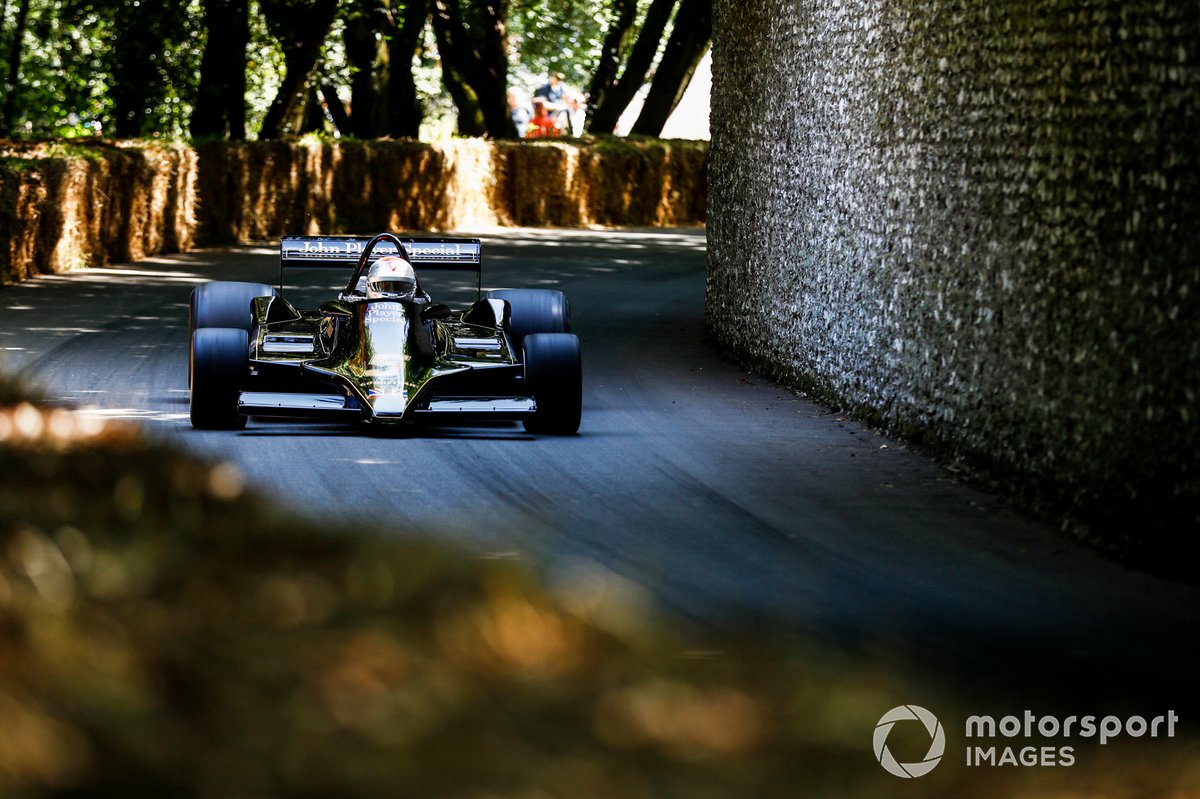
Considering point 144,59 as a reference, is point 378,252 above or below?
below

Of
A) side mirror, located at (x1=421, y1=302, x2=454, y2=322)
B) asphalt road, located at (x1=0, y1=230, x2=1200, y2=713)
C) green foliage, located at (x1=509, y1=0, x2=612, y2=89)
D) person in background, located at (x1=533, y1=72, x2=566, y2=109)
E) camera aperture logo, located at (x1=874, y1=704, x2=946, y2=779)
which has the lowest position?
asphalt road, located at (x1=0, y1=230, x2=1200, y2=713)

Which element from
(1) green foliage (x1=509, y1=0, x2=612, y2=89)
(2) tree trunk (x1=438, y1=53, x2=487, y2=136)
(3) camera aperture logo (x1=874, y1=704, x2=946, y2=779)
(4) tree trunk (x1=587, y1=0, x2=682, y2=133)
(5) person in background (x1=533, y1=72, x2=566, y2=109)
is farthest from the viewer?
(5) person in background (x1=533, y1=72, x2=566, y2=109)

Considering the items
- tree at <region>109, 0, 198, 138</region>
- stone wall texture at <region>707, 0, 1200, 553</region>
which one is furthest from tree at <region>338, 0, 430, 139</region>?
stone wall texture at <region>707, 0, 1200, 553</region>

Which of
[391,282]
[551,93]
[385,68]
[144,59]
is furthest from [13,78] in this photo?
[551,93]

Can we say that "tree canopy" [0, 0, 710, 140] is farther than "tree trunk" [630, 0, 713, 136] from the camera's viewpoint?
No

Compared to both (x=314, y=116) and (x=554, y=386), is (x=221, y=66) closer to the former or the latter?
(x=314, y=116)

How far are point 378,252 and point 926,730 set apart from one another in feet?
28.6

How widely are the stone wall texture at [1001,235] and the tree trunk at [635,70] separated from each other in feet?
63.5

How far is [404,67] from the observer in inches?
1180

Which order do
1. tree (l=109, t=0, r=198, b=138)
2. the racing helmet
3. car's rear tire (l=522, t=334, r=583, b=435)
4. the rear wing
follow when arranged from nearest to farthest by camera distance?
1. car's rear tire (l=522, t=334, r=583, b=435)
2. the racing helmet
3. the rear wing
4. tree (l=109, t=0, r=198, b=138)

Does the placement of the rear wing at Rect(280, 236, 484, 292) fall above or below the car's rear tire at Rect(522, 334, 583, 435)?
above

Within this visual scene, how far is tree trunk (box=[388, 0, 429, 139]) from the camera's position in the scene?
92.1ft

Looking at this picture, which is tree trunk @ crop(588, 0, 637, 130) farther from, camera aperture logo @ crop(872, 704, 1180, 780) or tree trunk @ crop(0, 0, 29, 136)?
camera aperture logo @ crop(872, 704, 1180, 780)

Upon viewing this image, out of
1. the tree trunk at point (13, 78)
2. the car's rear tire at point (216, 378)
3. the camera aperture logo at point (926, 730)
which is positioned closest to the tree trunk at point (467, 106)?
the tree trunk at point (13, 78)
